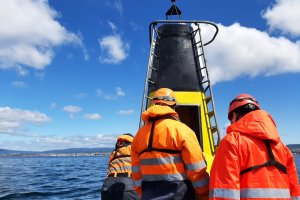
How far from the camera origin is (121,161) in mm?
6246

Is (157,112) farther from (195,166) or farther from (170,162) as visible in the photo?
(195,166)

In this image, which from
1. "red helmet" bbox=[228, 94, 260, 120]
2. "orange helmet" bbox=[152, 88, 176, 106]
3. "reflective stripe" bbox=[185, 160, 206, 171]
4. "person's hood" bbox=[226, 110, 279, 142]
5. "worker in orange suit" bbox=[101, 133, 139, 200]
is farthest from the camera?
"worker in orange suit" bbox=[101, 133, 139, 200]

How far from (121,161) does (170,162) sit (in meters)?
2.92

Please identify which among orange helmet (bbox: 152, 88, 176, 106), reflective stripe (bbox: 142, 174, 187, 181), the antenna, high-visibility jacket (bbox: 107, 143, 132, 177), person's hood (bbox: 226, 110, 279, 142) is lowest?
reflective stripe (bbox: 142, 174, 187, 181)

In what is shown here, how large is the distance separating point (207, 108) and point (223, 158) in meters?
4.17

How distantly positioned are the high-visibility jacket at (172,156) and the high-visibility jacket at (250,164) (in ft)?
1.90

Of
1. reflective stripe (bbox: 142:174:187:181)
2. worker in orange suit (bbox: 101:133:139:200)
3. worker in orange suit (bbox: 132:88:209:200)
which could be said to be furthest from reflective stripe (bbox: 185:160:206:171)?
worker in orange suit (bbox: 101:133:139:200)

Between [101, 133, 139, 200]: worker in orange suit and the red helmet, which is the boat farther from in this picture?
the red helmet

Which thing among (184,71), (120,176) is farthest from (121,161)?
(184,71)

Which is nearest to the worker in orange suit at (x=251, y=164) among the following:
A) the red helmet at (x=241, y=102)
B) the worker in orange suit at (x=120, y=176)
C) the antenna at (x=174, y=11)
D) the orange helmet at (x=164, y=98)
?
the red helmet at (x=241, y=102)

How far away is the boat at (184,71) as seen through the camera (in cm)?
676

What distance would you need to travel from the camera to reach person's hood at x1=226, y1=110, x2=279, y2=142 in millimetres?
2782

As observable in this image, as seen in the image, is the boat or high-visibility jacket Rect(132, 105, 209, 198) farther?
the boat

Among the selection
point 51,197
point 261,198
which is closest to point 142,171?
point 261,198
